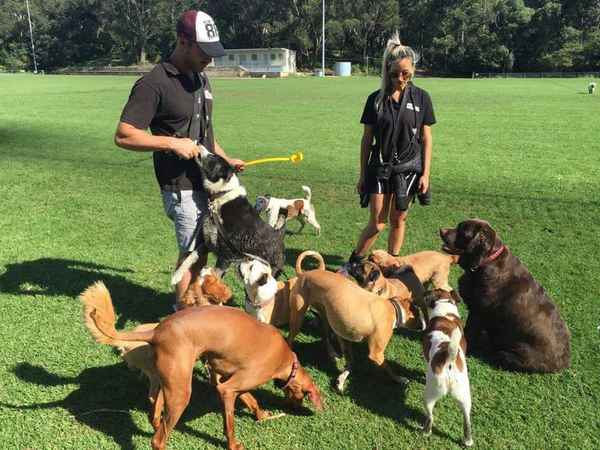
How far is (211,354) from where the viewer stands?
298 cm

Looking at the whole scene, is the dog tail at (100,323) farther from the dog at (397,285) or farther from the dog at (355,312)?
the dog at (397,285)

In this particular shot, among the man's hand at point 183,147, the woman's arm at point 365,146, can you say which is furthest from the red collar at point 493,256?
the man's hand at point 183,147

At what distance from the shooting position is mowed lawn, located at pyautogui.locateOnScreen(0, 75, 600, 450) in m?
3.42

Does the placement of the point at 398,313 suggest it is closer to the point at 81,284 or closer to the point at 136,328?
the point at 136,328

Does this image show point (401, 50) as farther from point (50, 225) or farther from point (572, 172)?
point (572, 172)

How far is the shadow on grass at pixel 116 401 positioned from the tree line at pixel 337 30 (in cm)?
7437

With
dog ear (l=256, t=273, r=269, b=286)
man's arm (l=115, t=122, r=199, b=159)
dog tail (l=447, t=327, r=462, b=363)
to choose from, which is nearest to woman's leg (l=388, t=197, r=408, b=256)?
dog ear (l=256, t=273, r=269, b=286)

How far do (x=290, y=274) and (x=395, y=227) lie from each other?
55.5 inches

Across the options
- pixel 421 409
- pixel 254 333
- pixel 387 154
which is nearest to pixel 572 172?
pixel 387 154

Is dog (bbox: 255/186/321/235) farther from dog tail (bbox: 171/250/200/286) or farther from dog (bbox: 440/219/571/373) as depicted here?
dog (bbox: 440/219/571/373)

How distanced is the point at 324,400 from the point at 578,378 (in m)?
2.08

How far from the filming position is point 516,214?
25.3 ft

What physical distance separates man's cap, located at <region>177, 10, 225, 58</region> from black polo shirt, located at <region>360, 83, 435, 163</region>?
5.99 ft

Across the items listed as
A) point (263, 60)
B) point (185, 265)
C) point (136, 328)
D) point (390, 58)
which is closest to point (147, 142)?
point (185, 265)
